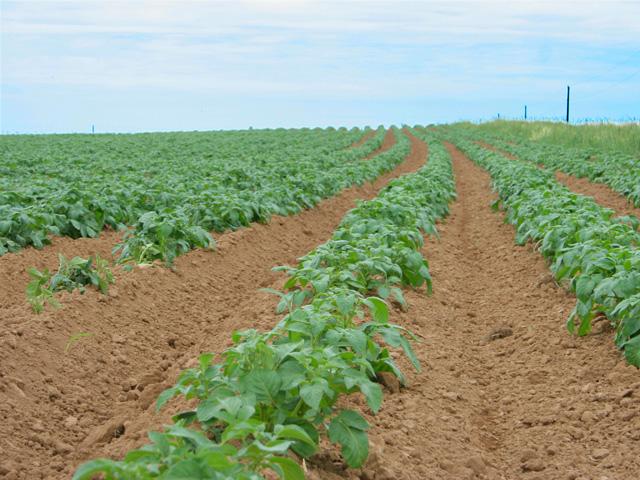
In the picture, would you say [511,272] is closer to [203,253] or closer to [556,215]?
[556,215]

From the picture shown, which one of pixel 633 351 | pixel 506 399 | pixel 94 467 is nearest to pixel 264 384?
pixel 94 467

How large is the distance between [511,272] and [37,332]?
5.38 metres

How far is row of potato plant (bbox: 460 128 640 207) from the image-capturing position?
15516mm

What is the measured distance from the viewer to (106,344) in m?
6.29

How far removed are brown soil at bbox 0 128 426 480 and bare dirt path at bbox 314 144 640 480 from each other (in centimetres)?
135

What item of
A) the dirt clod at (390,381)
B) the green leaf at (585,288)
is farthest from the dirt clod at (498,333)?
the dirt clod at (390,381)

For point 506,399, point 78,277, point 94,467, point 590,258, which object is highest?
point 590,258

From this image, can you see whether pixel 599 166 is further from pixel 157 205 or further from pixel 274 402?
pixel 274 402

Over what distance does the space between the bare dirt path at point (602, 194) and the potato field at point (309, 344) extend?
364 centimetres

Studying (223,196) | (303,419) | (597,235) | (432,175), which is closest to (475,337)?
(597,235)

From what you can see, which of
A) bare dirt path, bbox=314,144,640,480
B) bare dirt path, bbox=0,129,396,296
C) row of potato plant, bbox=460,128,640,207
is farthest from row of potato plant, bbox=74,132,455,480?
row of potato plant, bbox=460,128,640,207

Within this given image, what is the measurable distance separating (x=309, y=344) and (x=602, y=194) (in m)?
13.7

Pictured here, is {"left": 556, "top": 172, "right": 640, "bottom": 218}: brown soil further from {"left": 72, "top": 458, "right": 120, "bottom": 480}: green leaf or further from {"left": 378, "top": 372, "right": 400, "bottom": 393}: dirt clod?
{"left": 72, "top": 458, "right": 120, "bottom": 480}: green leaf

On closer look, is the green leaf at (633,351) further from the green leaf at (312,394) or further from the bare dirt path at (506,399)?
the green leaf at (312,394)
